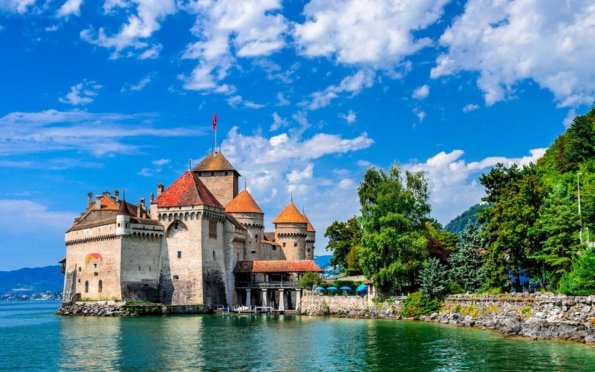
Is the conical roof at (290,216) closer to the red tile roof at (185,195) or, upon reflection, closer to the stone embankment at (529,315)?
the red tile roof at (185,195)

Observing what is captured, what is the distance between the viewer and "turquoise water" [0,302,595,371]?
26703 mm

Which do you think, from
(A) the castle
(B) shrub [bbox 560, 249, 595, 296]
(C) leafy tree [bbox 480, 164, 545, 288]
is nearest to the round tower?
(A) the castle

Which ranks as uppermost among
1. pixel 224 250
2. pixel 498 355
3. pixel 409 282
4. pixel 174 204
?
pixel 174 204

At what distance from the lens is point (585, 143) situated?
5325 cm

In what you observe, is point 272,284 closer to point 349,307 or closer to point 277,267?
point 277,267

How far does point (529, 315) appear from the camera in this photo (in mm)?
37812

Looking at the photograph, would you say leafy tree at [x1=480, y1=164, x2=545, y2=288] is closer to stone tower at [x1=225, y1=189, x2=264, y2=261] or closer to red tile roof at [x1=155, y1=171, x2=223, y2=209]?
red tile roof at [x1=155, y1=171, x2=223, y2=209]

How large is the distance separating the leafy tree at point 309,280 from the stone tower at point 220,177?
18788mm

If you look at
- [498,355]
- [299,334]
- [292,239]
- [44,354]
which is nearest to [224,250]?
[292,239]

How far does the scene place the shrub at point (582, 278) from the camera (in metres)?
34.6

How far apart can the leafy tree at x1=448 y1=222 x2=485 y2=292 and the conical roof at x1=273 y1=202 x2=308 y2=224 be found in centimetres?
2868

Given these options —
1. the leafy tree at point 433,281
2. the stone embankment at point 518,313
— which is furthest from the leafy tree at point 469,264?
the stone embankment at point 518,313

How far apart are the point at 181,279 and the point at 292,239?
731 inches

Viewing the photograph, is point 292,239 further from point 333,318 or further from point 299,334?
point 299,334
